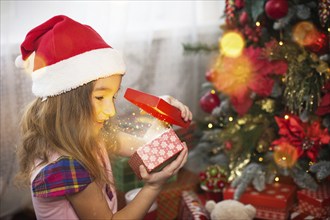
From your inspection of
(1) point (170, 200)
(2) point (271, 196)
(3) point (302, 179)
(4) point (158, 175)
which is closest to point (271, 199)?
(2) point (271, 196)

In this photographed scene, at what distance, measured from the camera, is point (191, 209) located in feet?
4.50

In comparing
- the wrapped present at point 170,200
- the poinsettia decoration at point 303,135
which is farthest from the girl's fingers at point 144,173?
the poinsettia decoration at point 303,135

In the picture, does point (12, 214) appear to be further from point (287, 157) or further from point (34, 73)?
point (287, 157)

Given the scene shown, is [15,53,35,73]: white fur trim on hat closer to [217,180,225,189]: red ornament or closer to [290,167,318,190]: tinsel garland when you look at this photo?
[217,180,225,189]: red ornament

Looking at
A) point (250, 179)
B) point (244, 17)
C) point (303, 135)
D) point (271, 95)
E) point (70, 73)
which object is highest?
point (244, 17)

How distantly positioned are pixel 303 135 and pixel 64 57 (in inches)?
35.9

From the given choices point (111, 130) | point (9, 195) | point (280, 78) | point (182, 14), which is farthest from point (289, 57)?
point (9, 195)

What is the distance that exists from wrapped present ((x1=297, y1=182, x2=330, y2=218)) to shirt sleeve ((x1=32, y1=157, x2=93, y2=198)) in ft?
2.84

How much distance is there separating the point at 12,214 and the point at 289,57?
119cm

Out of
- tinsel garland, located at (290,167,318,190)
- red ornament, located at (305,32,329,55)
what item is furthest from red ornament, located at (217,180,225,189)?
red ornament, located at (305,32,329,55)

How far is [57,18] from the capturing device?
0.93m

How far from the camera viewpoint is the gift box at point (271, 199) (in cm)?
141

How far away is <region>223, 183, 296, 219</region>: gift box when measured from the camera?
4.63 feet

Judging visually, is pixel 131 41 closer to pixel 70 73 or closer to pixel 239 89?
pixel 239 89
